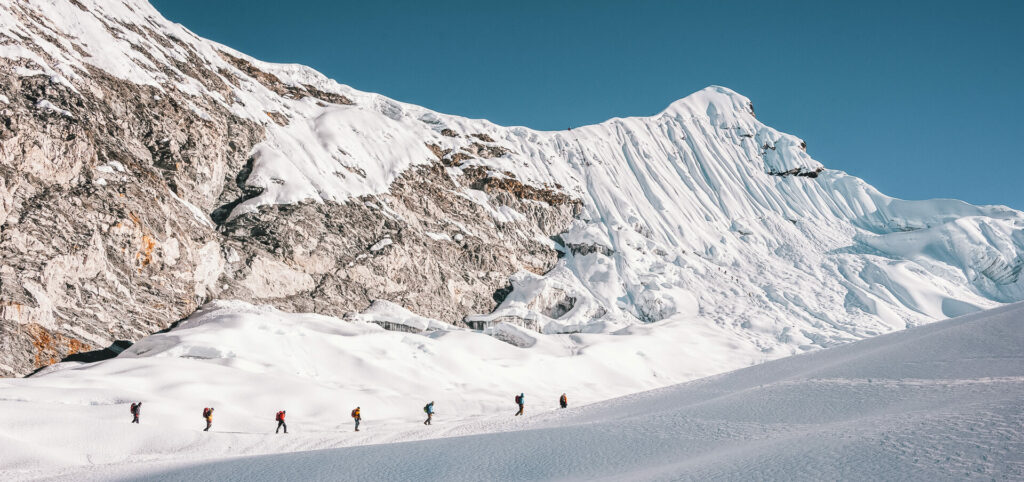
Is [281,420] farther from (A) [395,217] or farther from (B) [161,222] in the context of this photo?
(A) [395,217]

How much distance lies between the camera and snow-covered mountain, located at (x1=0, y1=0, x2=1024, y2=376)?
4528cm

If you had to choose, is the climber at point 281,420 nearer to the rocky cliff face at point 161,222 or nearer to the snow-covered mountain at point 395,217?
the snow-covered mountain at point 395,217

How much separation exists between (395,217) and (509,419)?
2106 inches

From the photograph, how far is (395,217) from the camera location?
74.9m

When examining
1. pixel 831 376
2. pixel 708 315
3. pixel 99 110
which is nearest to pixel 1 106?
pixel 99 110

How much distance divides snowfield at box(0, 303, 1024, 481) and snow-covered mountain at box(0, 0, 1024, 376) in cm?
1105

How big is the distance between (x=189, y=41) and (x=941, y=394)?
89.7 meters

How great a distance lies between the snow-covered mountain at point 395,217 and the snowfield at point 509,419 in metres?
11.0

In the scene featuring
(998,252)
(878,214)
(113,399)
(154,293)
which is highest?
(878,214)

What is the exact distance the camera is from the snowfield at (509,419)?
9.57m

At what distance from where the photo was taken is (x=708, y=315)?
83062 mm

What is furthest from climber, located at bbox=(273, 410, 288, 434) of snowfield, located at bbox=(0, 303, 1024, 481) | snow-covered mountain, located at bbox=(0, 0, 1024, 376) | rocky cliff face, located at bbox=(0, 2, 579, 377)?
rocky cliff face, located at bbox=(0, 2, 579, 377)

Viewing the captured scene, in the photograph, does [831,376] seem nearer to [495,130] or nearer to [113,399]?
[113,399]

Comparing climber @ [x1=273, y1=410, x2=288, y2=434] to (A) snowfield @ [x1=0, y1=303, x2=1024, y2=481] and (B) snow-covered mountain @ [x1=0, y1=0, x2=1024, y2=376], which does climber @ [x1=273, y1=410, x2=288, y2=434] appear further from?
(B) snow-covered mountain @ [x1=0, y1=0, x2=1024, y2=376]
